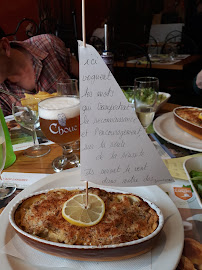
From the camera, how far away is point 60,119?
2.94ft

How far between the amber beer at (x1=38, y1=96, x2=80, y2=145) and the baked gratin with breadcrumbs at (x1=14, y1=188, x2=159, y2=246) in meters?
0.31

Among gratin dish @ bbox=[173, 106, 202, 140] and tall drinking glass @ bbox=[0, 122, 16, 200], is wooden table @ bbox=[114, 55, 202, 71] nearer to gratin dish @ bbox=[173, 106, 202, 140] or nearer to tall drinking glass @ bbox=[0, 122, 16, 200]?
gratin dish @ bbox=[173, 106, 202, 140]

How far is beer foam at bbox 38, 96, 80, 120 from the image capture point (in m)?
0.89

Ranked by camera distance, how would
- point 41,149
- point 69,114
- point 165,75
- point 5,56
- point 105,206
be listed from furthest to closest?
1. point 165,75
2. point 5,56
3. point 41,149
4. point 69,114
5. point 105,206

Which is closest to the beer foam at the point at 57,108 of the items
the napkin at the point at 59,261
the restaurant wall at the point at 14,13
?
the napkin at the point at 59,261

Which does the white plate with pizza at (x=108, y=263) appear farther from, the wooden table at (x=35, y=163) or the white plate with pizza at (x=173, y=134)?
the white plate with pizza at (x=173, y=134)

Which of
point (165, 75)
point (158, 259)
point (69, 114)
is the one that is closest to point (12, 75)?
point (69, 114)

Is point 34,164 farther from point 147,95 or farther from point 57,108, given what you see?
point 147,95

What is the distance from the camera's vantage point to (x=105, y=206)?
608 mm

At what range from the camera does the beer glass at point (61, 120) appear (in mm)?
892

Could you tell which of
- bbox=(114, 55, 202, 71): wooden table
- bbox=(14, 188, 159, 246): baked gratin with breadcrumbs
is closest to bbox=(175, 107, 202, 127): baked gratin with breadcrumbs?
bbox=(14, 188, 159, 246): baked gratin with breadcrumbs

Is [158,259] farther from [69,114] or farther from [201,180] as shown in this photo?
[69,114]

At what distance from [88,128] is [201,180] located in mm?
423

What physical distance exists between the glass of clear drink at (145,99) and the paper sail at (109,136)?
64 cm
